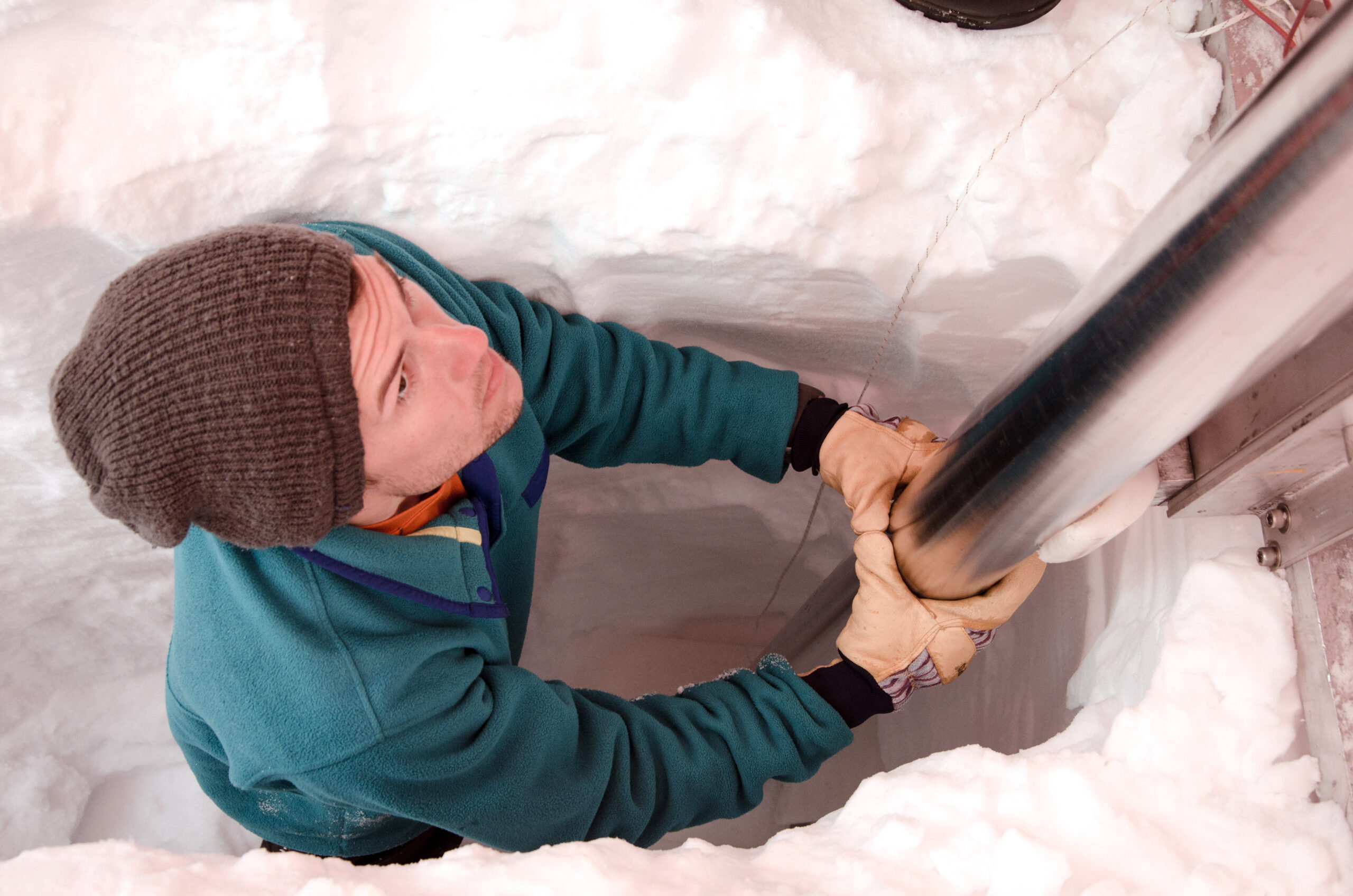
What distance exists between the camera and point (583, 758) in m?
0.95

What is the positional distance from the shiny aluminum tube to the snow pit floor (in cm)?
19

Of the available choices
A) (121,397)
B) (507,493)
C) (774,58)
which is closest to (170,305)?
(121,397)

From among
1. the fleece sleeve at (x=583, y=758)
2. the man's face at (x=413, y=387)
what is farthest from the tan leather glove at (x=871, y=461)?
the man's face at (x=413, y=387)

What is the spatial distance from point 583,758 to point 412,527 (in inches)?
12.4

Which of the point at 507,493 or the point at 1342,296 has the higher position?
the point at 1342,296

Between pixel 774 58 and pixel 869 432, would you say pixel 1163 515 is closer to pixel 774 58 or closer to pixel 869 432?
pixel 869 432

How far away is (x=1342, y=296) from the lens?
1.65 ft

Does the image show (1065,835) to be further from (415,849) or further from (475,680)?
(415,849)

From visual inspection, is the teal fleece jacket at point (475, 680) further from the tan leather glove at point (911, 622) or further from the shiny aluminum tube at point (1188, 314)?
the shiny aluminum tube at point (1188, 314)

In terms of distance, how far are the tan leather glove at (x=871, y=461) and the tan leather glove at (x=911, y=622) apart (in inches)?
1.6

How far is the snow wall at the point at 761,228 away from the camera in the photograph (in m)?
0.70

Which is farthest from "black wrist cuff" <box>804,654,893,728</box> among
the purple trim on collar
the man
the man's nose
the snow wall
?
the man's nose

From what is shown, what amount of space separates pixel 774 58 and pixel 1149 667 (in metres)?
0.74

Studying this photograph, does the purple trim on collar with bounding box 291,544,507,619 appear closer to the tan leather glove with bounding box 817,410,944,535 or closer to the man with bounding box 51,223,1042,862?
the man with bounding box 51,223,1042,862
